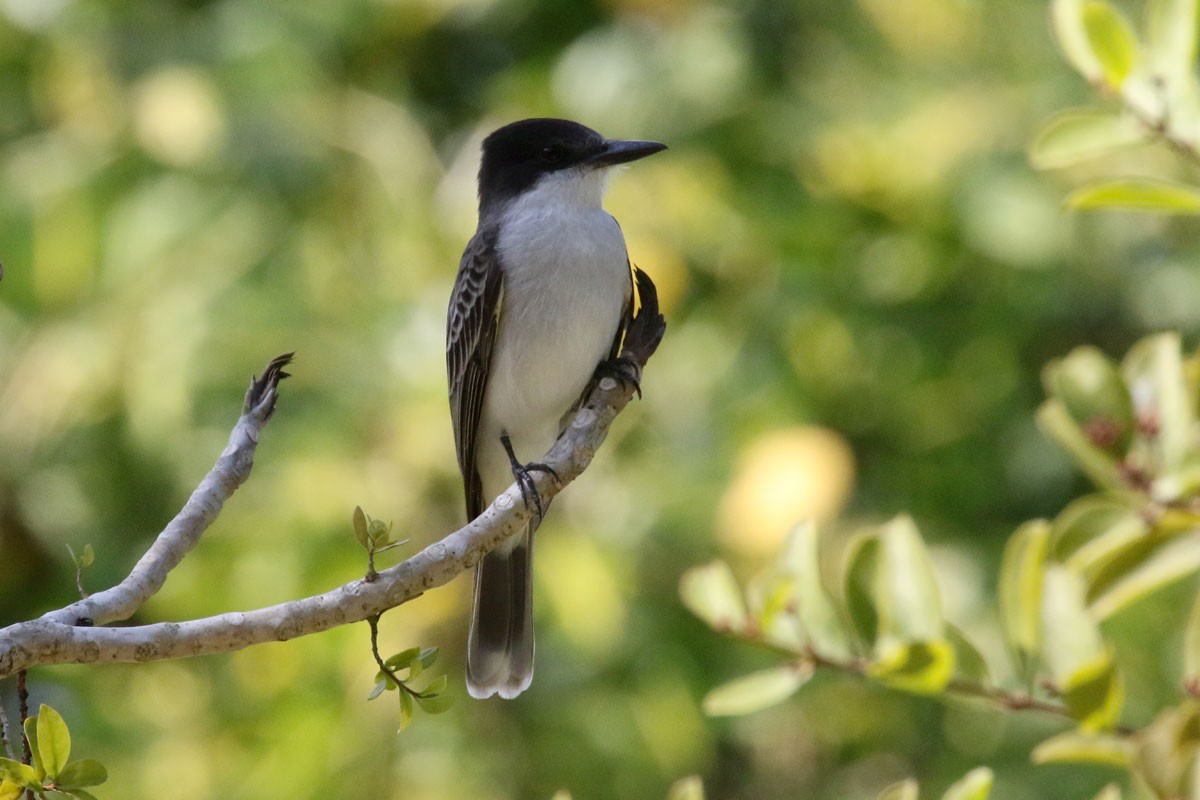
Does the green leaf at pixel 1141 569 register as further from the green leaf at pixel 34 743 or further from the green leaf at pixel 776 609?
the green leaf at pixel 34 743

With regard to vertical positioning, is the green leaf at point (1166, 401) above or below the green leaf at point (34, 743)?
above

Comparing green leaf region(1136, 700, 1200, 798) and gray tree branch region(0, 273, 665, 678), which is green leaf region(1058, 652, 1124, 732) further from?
gray tree branch region(0, 273, 665, 678)

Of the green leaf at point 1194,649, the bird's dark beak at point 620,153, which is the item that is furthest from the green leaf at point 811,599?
the bird's dark beak at point 620,153

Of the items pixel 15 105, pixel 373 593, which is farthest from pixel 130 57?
pixel 373 593

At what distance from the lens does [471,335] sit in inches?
146

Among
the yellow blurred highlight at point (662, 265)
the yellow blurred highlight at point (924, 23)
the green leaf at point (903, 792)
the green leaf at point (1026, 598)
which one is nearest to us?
the green leaf at point (903, 792)

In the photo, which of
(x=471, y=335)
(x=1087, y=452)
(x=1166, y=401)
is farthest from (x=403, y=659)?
(x=471, y=335)

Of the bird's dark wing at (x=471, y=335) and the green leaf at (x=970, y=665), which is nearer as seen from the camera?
the green leaf at (x=970, y=665)

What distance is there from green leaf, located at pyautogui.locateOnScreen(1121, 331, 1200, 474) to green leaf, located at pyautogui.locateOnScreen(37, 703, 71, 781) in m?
1.49

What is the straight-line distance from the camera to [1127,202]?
2.10 metres

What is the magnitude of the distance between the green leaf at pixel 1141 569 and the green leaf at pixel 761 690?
44cm

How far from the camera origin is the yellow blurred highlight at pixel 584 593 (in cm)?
451

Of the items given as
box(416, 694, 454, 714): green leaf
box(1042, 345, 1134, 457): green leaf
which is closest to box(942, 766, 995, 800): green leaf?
box(1042, 345, 1134, 457): green leaf

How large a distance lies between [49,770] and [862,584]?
3.86 ft
